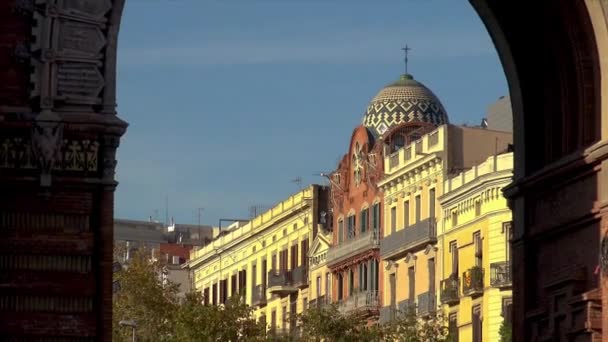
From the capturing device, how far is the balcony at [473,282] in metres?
80.5

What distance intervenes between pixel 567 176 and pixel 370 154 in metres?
62.0

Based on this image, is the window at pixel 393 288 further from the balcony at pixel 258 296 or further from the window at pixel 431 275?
the balcony at pixel 258 296

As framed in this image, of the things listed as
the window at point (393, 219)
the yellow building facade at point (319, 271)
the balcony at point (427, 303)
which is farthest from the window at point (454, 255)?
the yellow building facade at point (319, 271)

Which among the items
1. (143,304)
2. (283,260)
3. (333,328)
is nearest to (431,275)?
(333,328)

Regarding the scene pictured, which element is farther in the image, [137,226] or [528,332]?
[137,226]

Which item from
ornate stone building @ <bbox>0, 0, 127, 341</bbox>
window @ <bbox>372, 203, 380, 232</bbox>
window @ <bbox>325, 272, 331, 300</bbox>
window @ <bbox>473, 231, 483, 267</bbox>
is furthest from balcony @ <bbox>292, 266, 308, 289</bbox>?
ornate stone building @ <bbox>0, 0, 127, 341</bbox>

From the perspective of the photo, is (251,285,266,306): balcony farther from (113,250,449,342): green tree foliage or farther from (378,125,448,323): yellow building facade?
(378,125,448,323): yellow building facade

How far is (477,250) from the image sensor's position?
8112 cm

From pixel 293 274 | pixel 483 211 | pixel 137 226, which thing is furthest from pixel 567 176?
pixel 137 226

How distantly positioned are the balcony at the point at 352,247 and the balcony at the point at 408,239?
129 cm

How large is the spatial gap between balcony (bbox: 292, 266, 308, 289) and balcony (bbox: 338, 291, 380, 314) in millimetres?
7908

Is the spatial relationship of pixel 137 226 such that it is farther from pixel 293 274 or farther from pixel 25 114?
pixel 25 114

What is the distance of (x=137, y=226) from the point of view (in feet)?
497

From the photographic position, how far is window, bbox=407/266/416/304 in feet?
290
